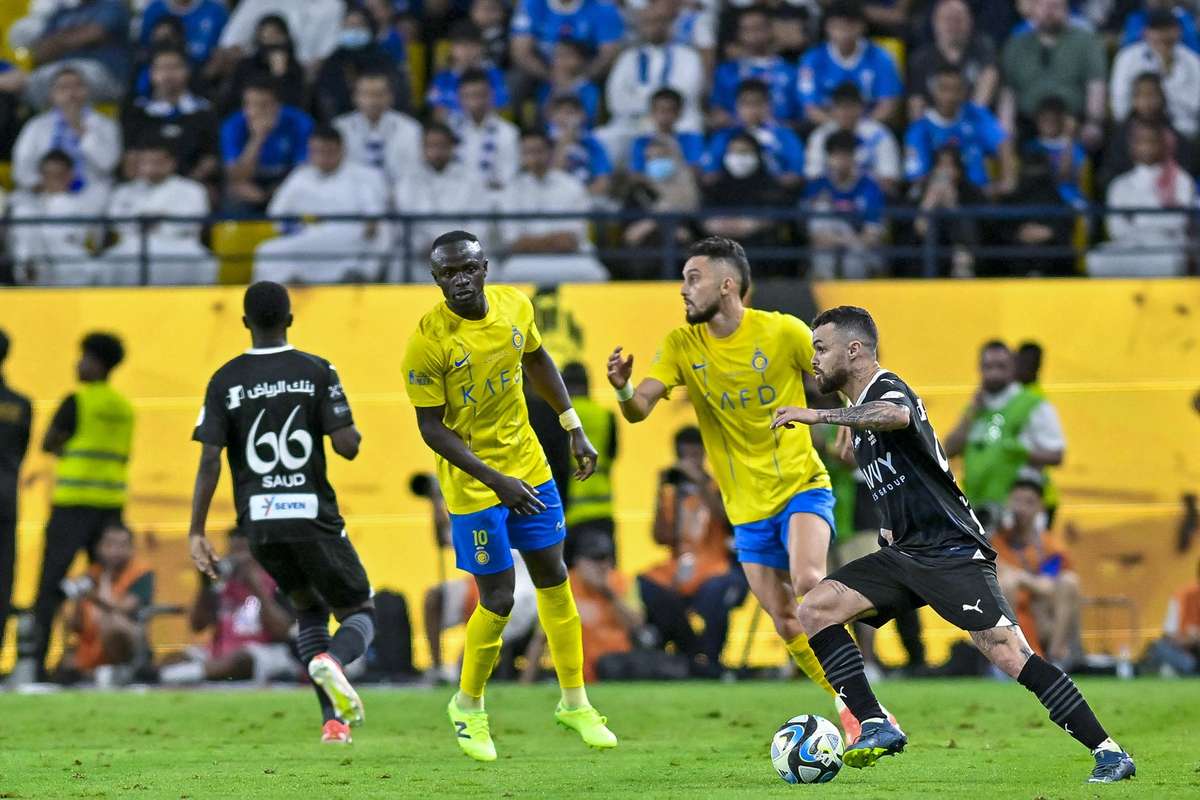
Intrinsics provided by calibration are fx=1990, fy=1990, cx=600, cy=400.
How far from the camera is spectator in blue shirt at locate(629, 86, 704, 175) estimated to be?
17172 millimetres

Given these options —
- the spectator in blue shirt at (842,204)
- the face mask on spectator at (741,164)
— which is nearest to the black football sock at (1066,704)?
the spectator in blue shirt at (842,204)

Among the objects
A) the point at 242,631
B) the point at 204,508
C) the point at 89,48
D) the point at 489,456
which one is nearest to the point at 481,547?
the point at 489,456

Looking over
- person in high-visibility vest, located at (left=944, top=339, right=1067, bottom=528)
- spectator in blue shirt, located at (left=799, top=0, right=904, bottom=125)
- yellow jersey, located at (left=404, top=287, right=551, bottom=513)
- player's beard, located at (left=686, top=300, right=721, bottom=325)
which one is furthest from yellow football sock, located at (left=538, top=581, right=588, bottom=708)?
spectator in blue shirt, located at (left=799, top=0, right=904, bottom=125)

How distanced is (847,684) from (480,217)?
29.4ft

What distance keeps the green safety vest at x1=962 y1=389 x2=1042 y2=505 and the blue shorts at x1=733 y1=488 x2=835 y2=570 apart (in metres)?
6.17

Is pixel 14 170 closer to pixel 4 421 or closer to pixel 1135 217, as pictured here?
pixel 4 421

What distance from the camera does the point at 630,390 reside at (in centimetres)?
938

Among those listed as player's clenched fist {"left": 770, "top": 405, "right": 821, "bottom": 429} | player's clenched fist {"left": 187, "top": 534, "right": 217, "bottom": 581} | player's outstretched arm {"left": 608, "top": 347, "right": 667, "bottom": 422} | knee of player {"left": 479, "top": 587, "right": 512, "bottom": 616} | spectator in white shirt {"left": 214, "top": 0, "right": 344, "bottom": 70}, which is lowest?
knee of player {"left": 479, "top": 587, "right": 512, "bottom": 616}

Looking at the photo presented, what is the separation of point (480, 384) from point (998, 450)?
7.42 m

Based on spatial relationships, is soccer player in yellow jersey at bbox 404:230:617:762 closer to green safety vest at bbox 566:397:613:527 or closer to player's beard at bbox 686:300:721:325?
player's beard at bbox 686:300:721:325

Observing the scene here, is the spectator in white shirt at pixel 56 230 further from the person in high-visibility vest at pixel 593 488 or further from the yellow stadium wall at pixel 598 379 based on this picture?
the person in high-visibility vest at pixel 593 488

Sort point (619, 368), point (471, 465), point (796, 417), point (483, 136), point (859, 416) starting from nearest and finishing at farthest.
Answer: point (796, 417)
point (859, 416)
point (471, 465)
point (619, 368)
point (483, 136)

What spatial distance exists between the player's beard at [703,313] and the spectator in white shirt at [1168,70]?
31.8ft

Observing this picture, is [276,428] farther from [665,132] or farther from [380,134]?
[665,132]
